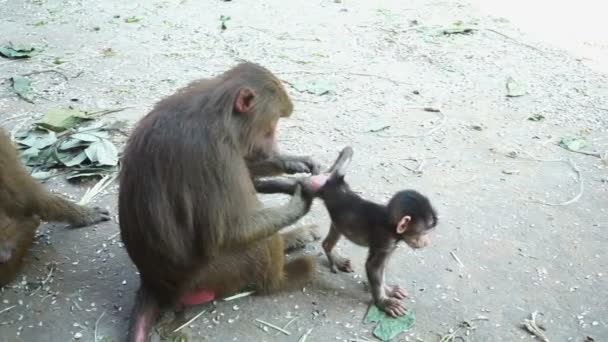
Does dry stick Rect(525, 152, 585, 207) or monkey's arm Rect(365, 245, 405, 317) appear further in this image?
dry stick Rect(525, 152, 585, 207)

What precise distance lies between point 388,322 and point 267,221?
975mm

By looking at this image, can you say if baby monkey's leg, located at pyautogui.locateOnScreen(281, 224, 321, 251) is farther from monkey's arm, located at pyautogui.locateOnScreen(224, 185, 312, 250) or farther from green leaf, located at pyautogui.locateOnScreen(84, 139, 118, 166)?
green leaf, located at pyautogui.locateOnScreen(84, 139, 118, 166)

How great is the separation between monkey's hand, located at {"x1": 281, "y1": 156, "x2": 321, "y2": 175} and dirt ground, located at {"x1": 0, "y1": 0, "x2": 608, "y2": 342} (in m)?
0.69

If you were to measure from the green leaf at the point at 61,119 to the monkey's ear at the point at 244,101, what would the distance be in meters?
3.06

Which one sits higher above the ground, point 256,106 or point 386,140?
point 256,106

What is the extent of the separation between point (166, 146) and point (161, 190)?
0.24 metres

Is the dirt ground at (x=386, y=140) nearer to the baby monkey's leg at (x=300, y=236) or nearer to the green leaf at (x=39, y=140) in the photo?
the baby monkey's leg at (x=300, y=236)

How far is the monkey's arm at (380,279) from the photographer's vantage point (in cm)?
393

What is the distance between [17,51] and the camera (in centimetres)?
809

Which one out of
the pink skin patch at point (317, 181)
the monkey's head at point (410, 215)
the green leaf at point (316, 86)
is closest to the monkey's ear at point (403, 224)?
the monkey's head at point (410, 215)

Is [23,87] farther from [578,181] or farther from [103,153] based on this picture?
[578,181]

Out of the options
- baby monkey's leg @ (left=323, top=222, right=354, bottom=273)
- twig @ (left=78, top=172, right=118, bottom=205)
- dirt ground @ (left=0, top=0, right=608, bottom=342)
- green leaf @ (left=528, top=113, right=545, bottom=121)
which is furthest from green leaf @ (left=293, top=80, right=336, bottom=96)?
baby monkey's leg @ (left=323, top=222, right=354, bottom=273)

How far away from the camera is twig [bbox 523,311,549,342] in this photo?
12.5ft

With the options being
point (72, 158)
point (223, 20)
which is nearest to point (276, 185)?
point (72, 158)
